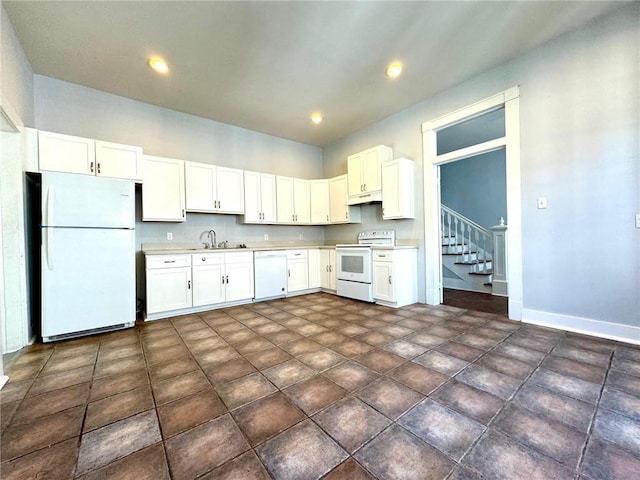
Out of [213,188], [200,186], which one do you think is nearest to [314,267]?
[213,188]

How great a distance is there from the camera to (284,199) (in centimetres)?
495

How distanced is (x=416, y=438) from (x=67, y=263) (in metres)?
3.47

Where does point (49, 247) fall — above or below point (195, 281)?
above

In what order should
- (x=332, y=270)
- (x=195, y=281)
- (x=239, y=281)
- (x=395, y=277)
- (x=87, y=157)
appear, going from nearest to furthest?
(x=87, y=157) < (x=195, y=281) < (x=395, y=277) < (x=239, y=281) < (x=332, y=270)

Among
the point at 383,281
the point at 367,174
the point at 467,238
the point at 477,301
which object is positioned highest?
the point at 367,174

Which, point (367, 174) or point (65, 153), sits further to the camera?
point (367, 174)

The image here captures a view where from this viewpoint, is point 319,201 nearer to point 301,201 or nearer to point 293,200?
point 301,201

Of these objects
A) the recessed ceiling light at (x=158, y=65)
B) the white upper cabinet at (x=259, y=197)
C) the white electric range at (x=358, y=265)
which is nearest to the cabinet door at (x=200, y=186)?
the white upper cabinet at (x=259, y=197)

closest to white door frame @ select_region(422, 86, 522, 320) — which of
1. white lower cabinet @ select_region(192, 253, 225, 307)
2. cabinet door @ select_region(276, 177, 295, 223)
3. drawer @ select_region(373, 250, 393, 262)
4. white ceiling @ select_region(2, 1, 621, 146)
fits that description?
white ceiling @ select_region(2, 1, 621, 146)

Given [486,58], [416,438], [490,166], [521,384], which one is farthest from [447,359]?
[490,166]

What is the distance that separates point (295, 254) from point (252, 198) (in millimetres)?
1236

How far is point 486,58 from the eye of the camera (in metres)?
3.03

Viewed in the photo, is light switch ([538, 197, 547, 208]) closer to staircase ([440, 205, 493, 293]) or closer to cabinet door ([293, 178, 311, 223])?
staircase ([440, 205, 493, 293])

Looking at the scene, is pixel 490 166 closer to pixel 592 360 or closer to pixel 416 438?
pixel 592 360
